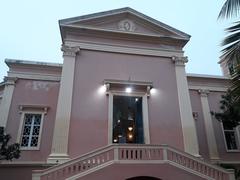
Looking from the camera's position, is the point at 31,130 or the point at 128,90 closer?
the point at 128,90

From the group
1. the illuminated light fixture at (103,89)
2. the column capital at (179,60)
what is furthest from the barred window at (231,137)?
the illuminated light fixture at (103,89)

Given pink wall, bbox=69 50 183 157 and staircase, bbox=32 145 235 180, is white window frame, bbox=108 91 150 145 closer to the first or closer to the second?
pink wall, bbox=69 50 183 157

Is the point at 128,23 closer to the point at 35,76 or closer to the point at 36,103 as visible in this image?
the point at 35,76

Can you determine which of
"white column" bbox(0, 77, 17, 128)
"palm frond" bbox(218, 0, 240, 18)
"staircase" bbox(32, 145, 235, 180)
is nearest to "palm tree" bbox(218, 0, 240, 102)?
"palm frond" bbox(218, 0, 240, 18)

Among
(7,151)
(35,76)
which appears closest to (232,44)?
(7,151)

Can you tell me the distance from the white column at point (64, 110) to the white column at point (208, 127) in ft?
29.6

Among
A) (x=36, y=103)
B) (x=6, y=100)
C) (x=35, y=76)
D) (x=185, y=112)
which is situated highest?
(x=35, y=76)

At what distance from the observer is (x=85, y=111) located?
10.3 metres

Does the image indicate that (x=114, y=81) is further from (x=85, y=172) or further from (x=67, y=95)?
(x=85, y=172)

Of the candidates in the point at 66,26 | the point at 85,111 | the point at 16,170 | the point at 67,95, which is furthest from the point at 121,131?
the point at 66,26

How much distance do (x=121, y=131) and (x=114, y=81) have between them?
2529mm

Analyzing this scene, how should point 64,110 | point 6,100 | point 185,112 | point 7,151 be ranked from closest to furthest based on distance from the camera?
point 7,151 → point 64,110 → point 185,112 → point 6,100

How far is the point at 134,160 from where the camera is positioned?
8.24 meters

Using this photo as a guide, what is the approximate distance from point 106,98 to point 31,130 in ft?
14.5
